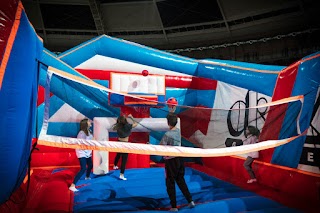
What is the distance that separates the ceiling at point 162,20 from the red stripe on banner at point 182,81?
6928 millimetres

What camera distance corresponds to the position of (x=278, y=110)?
9.71ft

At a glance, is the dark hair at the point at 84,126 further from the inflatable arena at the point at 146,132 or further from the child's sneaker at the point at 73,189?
the child's sneaker at the point at 73,189

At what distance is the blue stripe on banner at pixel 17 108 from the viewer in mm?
1620

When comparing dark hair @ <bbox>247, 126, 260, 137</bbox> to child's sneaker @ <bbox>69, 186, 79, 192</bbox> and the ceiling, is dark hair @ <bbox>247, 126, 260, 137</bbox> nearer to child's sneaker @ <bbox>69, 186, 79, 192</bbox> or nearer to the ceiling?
child's sneaker @ <bbox>69, 186, 79, 192</bbox>

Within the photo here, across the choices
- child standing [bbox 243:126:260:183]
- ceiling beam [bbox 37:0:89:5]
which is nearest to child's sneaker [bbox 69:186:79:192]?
child standing [bbox 243:126:260:183]

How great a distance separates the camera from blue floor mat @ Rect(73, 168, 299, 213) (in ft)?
8.71

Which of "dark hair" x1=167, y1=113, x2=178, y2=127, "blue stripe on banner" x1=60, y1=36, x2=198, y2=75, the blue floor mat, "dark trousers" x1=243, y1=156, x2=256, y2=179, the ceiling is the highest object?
the ceiling

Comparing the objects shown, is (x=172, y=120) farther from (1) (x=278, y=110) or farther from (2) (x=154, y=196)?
(1) (x=278, y=110)

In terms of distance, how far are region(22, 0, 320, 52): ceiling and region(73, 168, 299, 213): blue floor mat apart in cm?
895

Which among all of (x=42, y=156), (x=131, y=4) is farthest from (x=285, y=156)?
(x=131, y=4)

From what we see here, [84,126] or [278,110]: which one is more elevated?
[278,110]

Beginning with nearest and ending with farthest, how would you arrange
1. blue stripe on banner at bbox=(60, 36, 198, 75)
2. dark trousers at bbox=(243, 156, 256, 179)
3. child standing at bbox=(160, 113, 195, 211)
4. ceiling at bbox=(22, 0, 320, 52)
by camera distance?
child standing at bbox=(160, 113, 195, 211) < dark trousers at bbox=(243, 156, 256, 179) < blue stripe on banner at bbox=(60, 36, 198, 75) < ceiling at bbox=(22, 0, 320, 52)

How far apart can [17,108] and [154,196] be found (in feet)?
6.35

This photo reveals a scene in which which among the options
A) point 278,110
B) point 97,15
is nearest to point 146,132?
point 278,110
